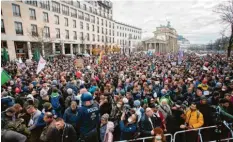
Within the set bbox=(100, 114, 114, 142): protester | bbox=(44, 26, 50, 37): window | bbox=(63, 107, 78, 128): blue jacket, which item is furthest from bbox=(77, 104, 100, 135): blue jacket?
bbox=(44, 26, 50, 37): window

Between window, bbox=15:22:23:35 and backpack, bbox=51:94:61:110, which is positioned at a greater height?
window, bbox=15:22:23:35

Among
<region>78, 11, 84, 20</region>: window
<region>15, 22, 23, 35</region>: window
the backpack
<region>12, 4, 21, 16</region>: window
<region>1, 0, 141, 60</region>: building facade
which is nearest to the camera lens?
the backpack

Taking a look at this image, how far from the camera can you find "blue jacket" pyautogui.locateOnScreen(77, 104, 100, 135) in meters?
3.53

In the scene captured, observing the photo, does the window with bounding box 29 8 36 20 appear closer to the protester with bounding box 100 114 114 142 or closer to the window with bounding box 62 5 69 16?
the window with bounding box 62 5 69 16

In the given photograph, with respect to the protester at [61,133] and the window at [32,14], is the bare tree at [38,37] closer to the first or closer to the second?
the window at [32,14]

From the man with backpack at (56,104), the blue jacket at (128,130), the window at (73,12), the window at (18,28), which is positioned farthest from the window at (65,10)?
the blue jacket at (128,130)

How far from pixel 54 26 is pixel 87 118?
3802cm

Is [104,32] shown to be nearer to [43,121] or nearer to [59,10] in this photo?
[59,10]

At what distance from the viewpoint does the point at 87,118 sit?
3.57m

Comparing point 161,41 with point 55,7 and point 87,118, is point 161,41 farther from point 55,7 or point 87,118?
point 87,118

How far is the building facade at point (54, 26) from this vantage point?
28.6m

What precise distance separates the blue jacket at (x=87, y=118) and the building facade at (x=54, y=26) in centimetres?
2706

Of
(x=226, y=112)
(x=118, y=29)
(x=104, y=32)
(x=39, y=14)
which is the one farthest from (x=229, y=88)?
(x=118, y=29)

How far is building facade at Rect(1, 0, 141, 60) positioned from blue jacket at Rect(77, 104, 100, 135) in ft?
88.8
